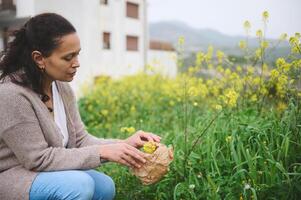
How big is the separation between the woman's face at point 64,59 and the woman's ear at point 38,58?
16mm

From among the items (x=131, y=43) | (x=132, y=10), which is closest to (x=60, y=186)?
(x=131, y=43)

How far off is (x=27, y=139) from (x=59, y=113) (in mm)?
442

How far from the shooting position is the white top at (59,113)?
8.58 feet

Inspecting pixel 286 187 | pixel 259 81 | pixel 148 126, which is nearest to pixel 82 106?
pixel 148 126

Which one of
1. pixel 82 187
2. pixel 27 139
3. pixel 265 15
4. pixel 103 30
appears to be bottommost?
pixel 82 187

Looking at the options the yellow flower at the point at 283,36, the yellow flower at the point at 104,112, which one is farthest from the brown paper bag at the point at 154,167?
the yellow flower at the point at 104,112

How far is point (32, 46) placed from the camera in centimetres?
236

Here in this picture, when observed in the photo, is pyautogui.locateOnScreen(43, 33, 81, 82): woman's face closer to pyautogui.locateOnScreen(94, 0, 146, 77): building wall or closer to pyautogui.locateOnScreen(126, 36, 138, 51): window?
pyautogui.locateOnScreen(94, 0, 146, 77): building wall

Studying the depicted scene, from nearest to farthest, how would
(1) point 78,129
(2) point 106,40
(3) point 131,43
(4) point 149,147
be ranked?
(4) point 149,147, (1) point 78,129, (2) point 106,40, (3) point 131,43

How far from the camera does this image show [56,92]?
268cm

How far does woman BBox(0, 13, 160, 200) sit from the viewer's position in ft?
7.31

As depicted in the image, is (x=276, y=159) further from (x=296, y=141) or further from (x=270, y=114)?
(x=270, y=114)

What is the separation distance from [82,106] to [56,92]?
4247 millimetres

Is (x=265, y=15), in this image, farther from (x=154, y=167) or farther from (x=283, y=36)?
(x=154, y=167)
